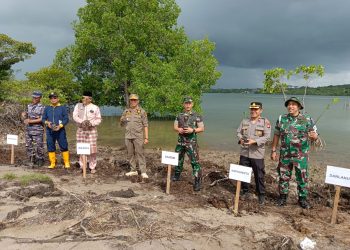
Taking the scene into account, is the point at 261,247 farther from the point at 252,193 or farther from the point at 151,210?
the point at 252,193

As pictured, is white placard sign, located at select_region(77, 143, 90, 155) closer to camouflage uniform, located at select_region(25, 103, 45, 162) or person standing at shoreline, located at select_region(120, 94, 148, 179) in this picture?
person standing at shoreline, located at select_region(120, 94, 148, 179)

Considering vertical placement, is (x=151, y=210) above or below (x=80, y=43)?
below

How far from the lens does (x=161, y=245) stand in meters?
4.46

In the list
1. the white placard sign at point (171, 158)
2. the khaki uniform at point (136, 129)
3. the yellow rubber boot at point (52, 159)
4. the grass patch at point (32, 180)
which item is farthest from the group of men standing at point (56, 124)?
the white placard sign at point (171, 158)

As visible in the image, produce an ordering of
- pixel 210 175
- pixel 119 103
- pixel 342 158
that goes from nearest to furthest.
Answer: pixel 210 175 < pixel 342 158 < pixel 119 103

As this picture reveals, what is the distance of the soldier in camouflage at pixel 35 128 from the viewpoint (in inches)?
343

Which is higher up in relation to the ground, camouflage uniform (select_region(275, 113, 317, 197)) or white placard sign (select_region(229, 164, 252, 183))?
camouflage uniform (select_region(275, 113, 317, 197))

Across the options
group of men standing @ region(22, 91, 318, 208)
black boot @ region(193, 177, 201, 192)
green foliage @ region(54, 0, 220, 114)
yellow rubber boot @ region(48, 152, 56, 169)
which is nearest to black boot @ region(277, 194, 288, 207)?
group of men standing @ region(22, 91, 318, 208)

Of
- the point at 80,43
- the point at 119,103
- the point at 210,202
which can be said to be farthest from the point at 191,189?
the point at 119,103

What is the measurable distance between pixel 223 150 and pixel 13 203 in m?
9.96

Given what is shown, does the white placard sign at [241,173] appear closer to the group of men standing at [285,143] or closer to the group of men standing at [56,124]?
the group of men standing at [285,143]

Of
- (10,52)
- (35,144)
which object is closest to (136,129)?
(35,144)

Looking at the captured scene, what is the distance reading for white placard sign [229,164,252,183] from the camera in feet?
19.1

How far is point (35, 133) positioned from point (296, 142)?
6.52 meters
